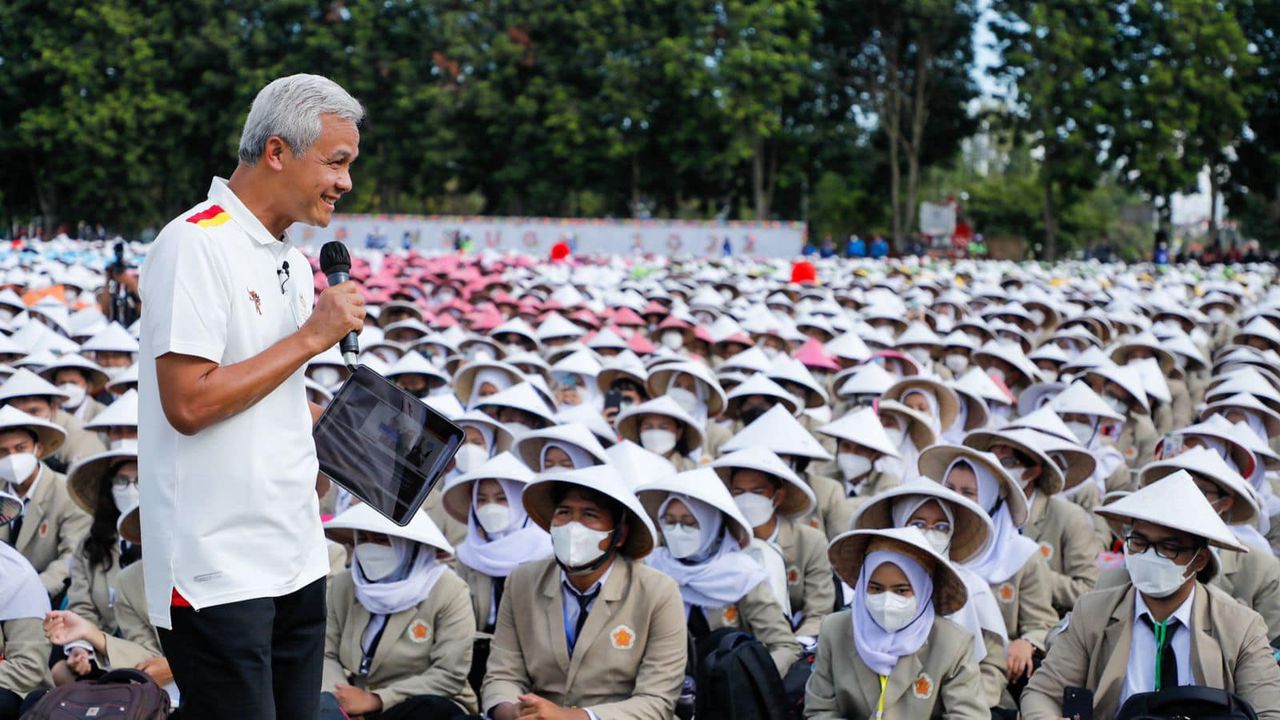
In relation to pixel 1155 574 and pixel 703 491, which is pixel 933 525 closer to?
pixel 703 491

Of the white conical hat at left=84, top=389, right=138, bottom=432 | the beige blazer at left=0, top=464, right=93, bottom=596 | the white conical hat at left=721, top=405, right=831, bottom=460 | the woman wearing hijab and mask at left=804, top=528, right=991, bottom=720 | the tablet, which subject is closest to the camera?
the tablet

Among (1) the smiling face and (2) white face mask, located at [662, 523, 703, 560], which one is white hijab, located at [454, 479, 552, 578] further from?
Result: (1) the smiling face

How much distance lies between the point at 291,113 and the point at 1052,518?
15.7ft

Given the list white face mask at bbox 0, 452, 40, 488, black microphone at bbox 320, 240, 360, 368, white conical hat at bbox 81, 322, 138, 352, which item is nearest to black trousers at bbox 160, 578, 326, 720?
black microphone at bbox 320, 240, 360, 368

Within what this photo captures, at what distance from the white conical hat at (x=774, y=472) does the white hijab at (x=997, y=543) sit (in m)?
0.62

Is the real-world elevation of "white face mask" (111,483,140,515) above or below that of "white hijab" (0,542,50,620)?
above

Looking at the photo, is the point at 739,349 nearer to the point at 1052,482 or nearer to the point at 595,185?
the point at 1052,482

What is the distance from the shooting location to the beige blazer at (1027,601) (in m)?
5.41

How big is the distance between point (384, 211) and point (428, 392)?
1584 inches

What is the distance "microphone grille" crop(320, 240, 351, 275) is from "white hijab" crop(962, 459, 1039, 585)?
3216 millimetres

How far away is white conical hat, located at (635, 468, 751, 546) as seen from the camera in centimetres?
500

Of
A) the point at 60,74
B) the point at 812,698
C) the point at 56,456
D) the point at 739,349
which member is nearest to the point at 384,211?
the point at 60,74

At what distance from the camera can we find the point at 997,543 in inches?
214

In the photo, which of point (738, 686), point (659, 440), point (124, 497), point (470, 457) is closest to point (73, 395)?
point (470, 457)
